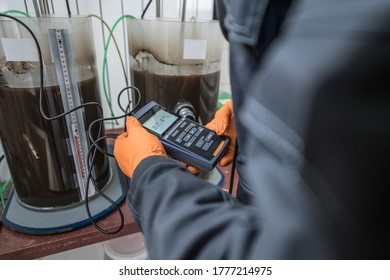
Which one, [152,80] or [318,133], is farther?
[152,80]

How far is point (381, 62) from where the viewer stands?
0.15 meters

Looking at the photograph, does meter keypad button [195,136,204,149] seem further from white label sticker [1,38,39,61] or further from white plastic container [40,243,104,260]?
white plastic container [40,243,104,260]

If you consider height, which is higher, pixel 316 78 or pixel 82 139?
pixel 316 78

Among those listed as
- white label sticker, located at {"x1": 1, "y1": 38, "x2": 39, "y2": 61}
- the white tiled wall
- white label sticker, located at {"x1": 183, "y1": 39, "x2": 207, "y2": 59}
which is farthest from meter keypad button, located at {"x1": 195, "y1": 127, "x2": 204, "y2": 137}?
the white tiled wall

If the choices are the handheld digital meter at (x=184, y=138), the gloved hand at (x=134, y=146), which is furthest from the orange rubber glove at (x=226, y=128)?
the gloved hand at (x=134, y=146)

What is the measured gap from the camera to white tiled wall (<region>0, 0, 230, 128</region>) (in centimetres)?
65

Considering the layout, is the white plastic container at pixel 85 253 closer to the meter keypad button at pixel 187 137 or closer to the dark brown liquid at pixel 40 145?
the dark brown liquid at pixel 40 145

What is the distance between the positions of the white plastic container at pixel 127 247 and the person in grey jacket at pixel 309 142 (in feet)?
2.05

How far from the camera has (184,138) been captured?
Answer: 1.54ft

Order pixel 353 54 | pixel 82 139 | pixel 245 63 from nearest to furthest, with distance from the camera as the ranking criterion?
pixel 353 54, pixel 245 63, pixel 82 139

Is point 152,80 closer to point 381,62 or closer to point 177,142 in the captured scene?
point 177,142

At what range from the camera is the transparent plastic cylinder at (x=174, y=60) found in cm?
50

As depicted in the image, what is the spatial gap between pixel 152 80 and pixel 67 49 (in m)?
0.18

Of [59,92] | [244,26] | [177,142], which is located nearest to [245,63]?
[244,26]
